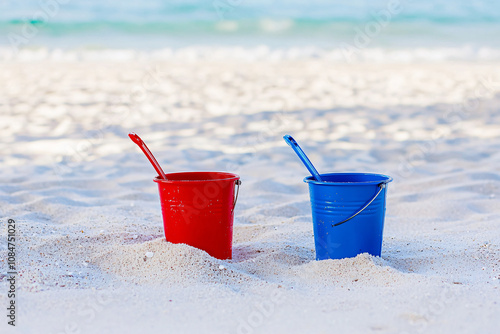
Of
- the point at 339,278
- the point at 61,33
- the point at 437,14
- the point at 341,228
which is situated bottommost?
the point at 339,278

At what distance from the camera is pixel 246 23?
1733 cm

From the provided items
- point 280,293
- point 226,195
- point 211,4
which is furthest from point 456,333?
point 211,4

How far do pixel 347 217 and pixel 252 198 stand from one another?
1473 millimetres

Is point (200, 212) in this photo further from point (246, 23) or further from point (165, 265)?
point (246, 23)

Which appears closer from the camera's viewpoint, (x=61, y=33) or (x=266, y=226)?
(x=266, y=226)

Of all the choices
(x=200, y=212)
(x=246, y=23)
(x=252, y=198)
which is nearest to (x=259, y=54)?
(x=246, y=23)

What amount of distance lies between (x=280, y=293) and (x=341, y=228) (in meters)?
0.50

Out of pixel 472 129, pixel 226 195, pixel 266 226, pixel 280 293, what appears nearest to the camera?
pixel 280 293

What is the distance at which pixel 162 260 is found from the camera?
242 cm

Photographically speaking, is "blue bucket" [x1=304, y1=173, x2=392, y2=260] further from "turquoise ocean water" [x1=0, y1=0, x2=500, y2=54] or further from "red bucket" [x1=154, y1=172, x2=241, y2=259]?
"turquoise ocean water" [x1=0, y1=0, x2=500, y2=54]

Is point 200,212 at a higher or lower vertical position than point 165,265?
higher

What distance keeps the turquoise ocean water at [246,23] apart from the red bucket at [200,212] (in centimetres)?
1182

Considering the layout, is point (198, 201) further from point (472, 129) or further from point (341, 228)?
point (472, 129)

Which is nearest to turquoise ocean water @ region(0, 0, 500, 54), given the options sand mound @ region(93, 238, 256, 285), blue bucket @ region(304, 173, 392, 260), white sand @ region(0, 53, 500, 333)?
white sand @ region(0, 53, 500, 333)
